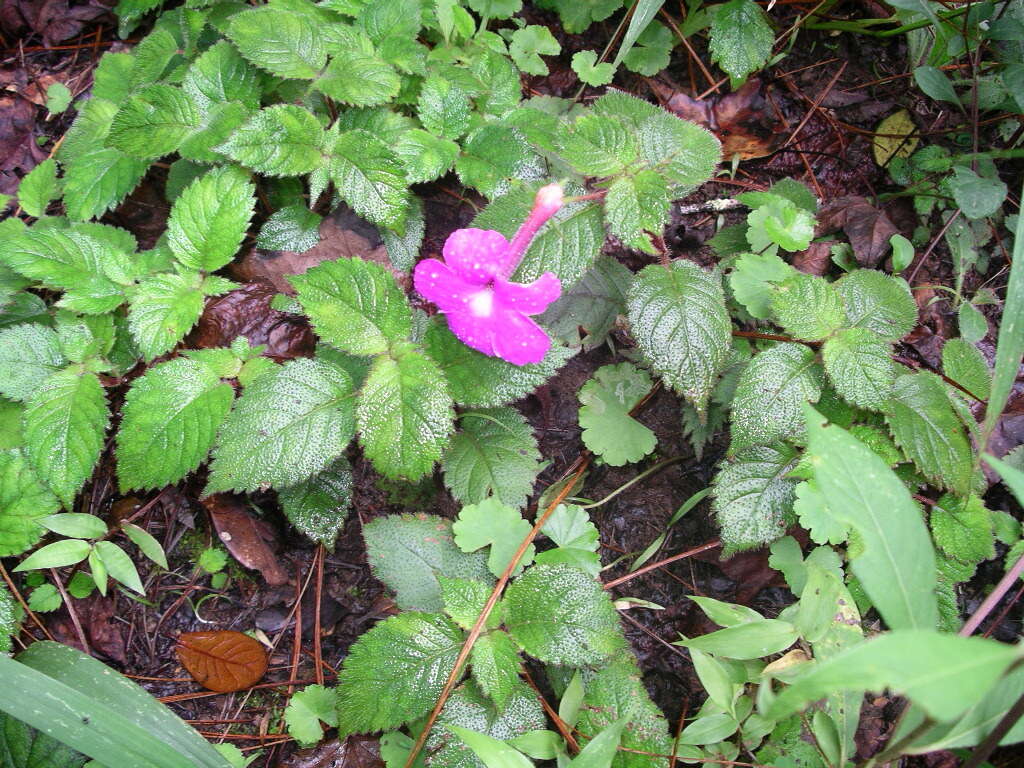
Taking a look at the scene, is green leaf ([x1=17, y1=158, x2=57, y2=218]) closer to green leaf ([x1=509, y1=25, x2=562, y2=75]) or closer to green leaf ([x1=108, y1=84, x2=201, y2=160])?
green leaf ([x1=108, y1=84, x2=201, y2=160])

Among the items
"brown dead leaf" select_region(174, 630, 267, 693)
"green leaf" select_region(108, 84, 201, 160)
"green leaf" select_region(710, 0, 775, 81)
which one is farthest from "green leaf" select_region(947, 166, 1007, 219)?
"brown dead leaf" select_region(174, 630, 267, 693)

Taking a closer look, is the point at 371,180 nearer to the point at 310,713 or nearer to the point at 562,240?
the point at 562,240

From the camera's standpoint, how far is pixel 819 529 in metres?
1.51

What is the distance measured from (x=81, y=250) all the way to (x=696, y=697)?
6.37 ft

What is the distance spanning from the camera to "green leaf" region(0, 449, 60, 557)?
1603mm

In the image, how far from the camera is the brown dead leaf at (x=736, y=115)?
86.0 inches

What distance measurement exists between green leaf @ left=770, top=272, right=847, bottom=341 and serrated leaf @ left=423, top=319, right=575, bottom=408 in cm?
52

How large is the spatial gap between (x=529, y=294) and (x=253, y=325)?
0.90m

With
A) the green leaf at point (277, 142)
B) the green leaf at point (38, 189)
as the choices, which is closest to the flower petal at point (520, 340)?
the green leaf at point (277, 142)

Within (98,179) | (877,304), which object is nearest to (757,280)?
(877,304)

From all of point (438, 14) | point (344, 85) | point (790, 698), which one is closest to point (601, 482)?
point (790, 698)

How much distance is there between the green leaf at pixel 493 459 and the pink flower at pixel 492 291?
0.27 meters

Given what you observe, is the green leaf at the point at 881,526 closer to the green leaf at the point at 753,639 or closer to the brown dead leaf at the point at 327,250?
the green leaf at the point at 753,639

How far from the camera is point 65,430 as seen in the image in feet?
5.25
